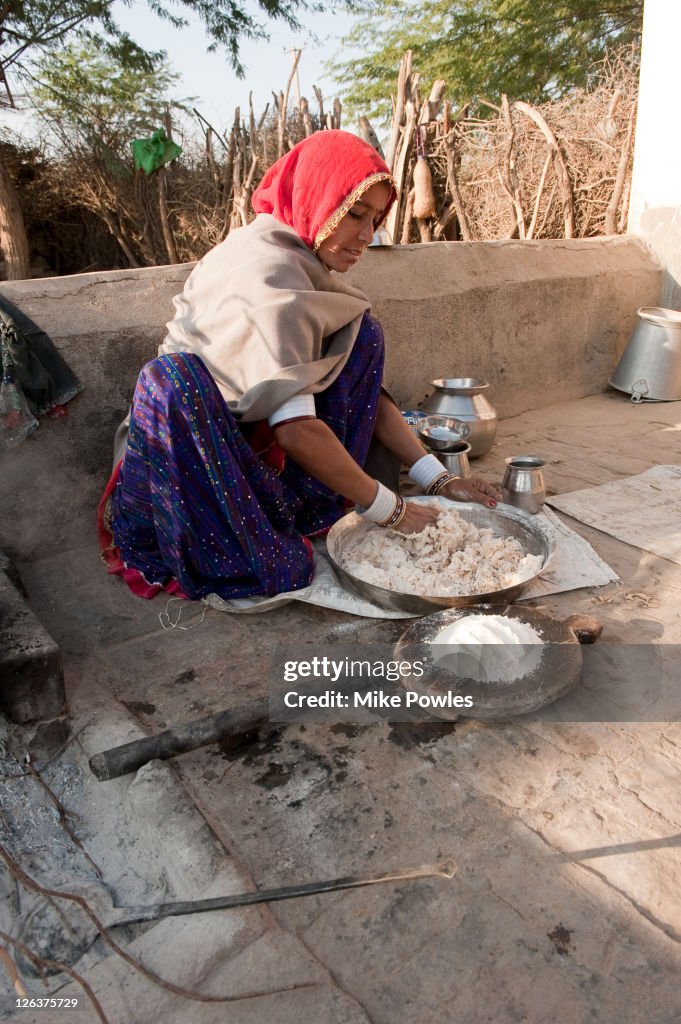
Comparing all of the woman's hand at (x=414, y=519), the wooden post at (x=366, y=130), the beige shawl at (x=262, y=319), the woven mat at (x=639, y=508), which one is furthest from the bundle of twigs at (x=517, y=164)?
the woman's hand at (x=414, y=519)

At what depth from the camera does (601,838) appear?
138 cm

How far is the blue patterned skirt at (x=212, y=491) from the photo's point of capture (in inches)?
81.7

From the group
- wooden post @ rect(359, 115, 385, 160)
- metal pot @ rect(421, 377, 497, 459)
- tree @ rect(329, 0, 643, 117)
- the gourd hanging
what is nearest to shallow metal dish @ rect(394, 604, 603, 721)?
metal pot @ rect(421, 377, 497, 459)

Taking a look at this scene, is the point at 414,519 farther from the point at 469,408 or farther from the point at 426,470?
the point at 469,408

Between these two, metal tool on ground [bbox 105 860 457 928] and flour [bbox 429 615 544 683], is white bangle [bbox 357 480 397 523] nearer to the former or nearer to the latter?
flour [bbox 429 615 544 683]

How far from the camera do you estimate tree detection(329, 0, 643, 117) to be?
15648mm

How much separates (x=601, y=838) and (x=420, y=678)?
0.53 meters

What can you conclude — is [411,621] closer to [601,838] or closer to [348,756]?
[348,756]

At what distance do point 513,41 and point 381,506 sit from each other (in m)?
17.8

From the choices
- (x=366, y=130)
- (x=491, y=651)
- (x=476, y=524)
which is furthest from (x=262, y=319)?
(x=366, y=130)

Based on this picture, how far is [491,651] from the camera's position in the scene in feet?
5.69

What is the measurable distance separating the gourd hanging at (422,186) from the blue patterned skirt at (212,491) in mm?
3547

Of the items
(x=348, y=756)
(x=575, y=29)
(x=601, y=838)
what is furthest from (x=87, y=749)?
(x=575, y=29)

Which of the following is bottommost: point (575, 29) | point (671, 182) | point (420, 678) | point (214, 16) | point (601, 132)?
point (420, 678)
